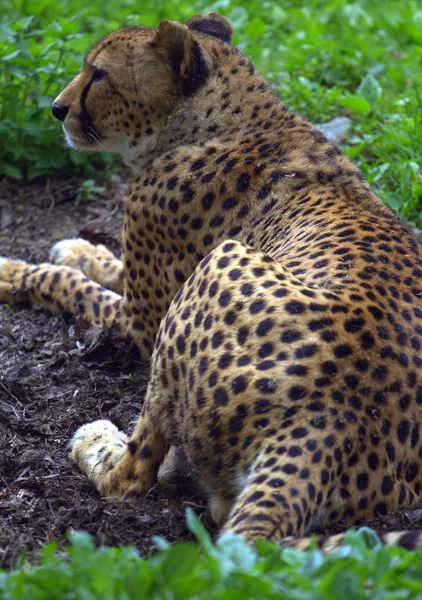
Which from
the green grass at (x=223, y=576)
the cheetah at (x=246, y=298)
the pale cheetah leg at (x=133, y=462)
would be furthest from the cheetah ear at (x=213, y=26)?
the green grass at (x=223, y=576)

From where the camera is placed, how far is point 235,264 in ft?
13.1

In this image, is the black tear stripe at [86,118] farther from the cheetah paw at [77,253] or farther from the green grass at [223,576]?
the green grass at [223,576]

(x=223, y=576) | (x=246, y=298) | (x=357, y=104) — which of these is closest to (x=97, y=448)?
(x=246, y=298)

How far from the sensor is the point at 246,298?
3789mm

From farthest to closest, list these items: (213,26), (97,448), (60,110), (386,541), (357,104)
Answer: (357,104) → (213,26) → (60,110) → (97,448) → (386,541)

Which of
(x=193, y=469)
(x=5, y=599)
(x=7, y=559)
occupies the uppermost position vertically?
(x=5, y=599)

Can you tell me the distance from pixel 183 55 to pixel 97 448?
7.08ft

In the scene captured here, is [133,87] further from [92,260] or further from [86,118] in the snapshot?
[92,260]

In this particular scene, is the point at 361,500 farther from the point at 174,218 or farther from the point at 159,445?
the point at 174,218

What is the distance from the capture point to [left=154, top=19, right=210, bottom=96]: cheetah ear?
5203 mm

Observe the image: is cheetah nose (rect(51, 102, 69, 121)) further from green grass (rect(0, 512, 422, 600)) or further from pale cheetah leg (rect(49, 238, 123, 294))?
green grass (rect(0, 512, 422, 600))

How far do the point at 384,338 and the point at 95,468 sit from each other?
1.53 m

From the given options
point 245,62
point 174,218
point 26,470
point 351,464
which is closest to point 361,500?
point 351,464

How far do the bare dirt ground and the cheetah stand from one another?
0.49 ft
